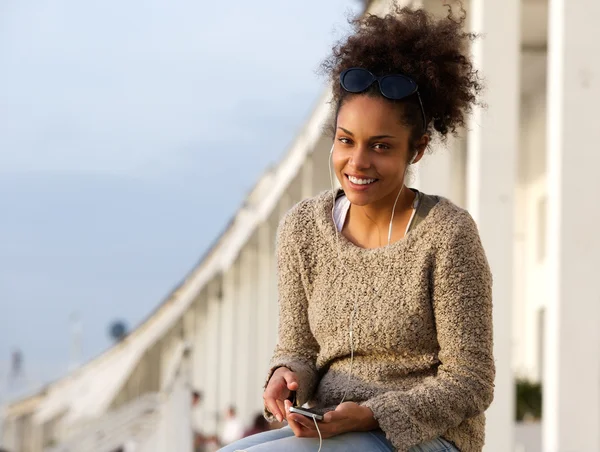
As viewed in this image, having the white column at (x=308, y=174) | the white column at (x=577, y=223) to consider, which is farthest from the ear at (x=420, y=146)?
the white column at (x=308, y=174)

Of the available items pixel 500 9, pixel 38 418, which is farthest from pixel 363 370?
pixel 38 418

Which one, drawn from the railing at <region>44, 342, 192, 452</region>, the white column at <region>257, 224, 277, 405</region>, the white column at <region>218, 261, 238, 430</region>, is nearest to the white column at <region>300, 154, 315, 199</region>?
the white column at <region>257, 224, 277, 405</region>

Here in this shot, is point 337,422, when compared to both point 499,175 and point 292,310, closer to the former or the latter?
point 292,310

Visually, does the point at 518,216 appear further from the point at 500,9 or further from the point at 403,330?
the point at 403,330

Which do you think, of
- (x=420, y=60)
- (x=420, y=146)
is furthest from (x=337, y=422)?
(x=420, y=60)

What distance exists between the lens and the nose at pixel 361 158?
358 cm

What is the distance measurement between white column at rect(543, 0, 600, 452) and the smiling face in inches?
138

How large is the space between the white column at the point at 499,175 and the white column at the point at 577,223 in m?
1.27

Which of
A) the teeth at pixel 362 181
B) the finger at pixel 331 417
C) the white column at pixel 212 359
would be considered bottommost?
the white column at pixel 212 359

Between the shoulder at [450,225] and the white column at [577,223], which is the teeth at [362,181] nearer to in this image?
the shoulder at [450,225]

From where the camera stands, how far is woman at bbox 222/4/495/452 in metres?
3.48

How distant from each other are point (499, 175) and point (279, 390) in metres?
5.03

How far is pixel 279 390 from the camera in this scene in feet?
11.8

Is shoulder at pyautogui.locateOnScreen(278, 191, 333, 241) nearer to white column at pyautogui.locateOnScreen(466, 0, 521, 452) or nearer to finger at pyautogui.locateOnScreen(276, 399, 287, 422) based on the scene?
finger at pyautogui.locateOnScreen(276, 399, 287, 422)
